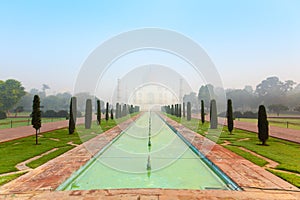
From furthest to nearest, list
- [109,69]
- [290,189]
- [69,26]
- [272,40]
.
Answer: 1. [272,40]
2. [69,26]
3. [109,69]
4. [290,189]

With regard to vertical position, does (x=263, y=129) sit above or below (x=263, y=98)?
below

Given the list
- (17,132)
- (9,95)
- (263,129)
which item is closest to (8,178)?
(263,129)

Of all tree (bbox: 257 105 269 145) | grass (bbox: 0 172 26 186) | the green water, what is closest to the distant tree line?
tree (bbox: 257 105 269 145)

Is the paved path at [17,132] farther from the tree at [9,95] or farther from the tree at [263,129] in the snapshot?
the tree at [9,95]

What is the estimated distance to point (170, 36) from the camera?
942 cm

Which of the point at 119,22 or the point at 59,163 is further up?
Result: the point at 119,22

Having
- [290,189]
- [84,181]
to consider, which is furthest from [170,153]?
[290,189]

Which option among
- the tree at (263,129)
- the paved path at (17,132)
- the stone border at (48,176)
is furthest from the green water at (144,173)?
the paved path at (17,132)

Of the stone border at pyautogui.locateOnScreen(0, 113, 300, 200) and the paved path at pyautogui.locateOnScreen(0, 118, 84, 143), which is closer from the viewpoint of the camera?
the stone border at pyautogui.locateOnScreen(0, 113, 300, 200)

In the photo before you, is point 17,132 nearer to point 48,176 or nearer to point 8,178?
point 8,178

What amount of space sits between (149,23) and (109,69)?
307 cm

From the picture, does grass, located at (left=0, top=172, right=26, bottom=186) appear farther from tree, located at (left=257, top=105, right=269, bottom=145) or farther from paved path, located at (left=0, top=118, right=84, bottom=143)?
tree, located at (left=257, top=105, right=269, bottom=145)

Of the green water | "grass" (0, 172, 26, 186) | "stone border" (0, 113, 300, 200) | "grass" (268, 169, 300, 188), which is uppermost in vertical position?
"grass" (268, 169, 300, 188)

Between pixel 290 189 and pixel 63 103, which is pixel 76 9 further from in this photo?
pixel 63 103
